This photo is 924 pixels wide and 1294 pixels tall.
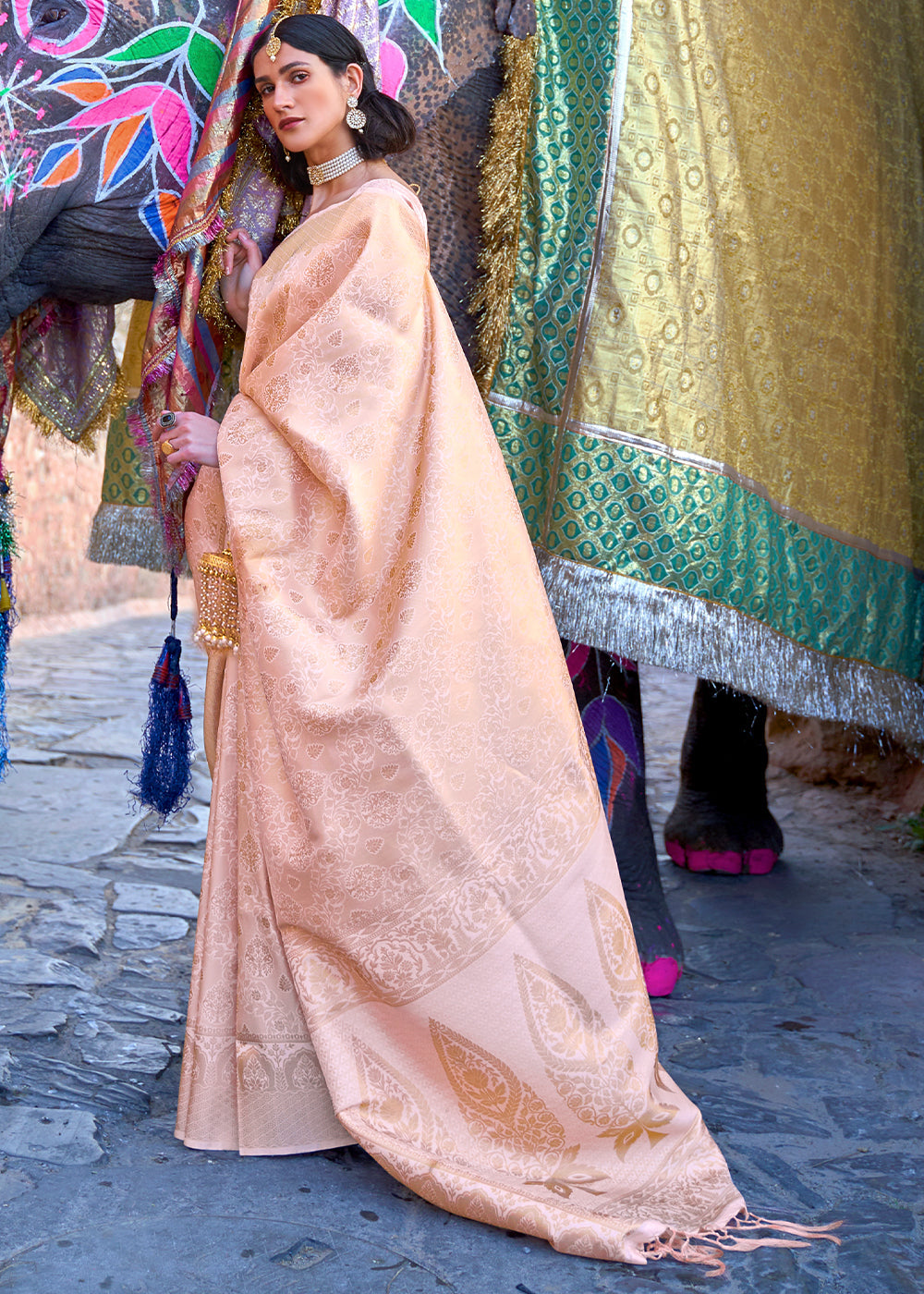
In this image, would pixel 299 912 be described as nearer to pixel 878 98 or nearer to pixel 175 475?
pixel 175 475

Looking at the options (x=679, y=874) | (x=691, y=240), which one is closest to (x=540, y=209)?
(x=691, y=240)

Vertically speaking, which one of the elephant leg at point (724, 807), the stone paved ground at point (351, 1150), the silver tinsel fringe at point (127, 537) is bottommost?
the stone paved ground at point (351, 1150)

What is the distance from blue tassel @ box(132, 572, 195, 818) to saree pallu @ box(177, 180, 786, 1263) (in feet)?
0.99

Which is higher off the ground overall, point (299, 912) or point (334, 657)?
point (334, 657)

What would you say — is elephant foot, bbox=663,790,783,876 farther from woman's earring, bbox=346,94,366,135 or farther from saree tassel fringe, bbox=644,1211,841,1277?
woman's earring, bbox=346,94,366,135

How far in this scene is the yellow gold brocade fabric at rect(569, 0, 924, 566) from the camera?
8.04 feet

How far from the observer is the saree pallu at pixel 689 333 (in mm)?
2438

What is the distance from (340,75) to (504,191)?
43 cm

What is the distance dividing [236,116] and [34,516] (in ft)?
23.2

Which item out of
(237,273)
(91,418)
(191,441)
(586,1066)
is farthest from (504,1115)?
(91,418)

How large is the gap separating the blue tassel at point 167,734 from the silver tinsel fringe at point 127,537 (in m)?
0.69

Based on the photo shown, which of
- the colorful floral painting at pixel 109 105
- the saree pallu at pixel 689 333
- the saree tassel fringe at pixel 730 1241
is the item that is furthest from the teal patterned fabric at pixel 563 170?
the saree tassel fringe at pixel 730 1241

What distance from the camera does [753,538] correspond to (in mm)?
2609

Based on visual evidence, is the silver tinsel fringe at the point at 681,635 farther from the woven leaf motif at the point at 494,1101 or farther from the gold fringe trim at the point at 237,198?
the woven leaf motif at the point at 494,1101
